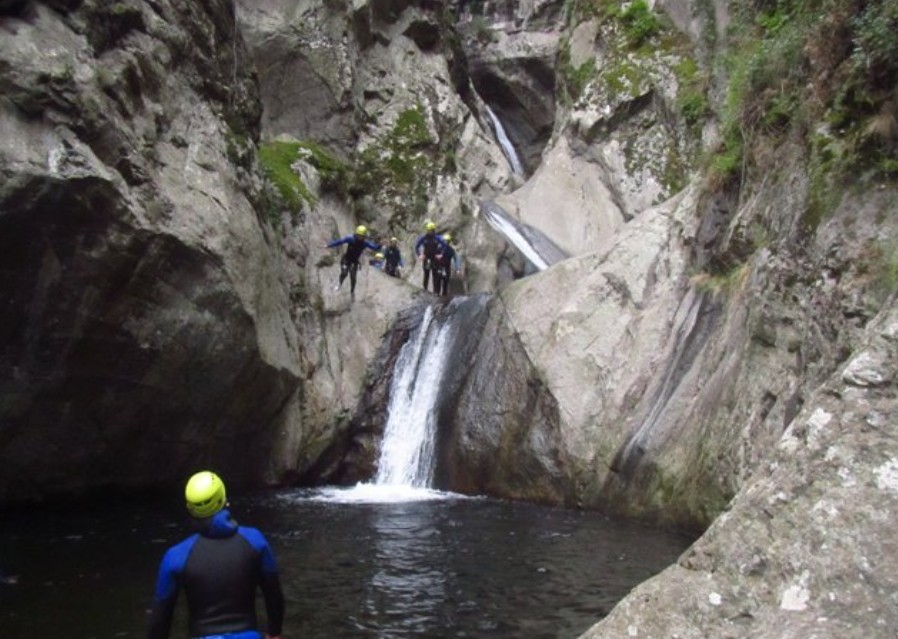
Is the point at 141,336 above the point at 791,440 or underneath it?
above

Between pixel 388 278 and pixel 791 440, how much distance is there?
1700cm

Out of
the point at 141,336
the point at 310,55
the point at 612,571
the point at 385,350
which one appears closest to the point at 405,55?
the point at 310,55

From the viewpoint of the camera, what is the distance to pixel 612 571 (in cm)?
972

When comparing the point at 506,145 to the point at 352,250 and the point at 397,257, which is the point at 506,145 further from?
the point at 352,250

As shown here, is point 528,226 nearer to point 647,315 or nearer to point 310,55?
point 310,55

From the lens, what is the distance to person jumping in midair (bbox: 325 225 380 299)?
1986 centimetres

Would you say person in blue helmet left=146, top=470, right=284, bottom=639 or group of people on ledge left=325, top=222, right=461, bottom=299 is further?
group of people on ledge left=325, top=222, right=461, bottom=299

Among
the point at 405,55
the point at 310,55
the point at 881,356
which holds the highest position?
the point at 405,55

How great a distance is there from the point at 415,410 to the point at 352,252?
14.0 ft

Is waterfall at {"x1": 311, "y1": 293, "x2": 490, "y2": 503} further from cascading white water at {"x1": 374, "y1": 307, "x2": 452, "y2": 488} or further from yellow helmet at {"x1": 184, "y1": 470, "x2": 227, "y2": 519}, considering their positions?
yellow helmet at {"x1": 184, "y1": 470, "x2": 227, "y2": 519}

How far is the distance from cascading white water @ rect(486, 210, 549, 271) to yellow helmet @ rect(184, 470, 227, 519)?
2279cm

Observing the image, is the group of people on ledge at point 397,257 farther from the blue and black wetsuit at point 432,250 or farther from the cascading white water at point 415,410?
the cascading white water at point 415,410

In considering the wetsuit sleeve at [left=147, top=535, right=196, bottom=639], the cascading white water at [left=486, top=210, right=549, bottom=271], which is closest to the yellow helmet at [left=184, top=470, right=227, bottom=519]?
the wetsuit sleeve at [left=147, top=535, right=196, bottom=639]

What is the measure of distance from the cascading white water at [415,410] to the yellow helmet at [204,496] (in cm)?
1313
